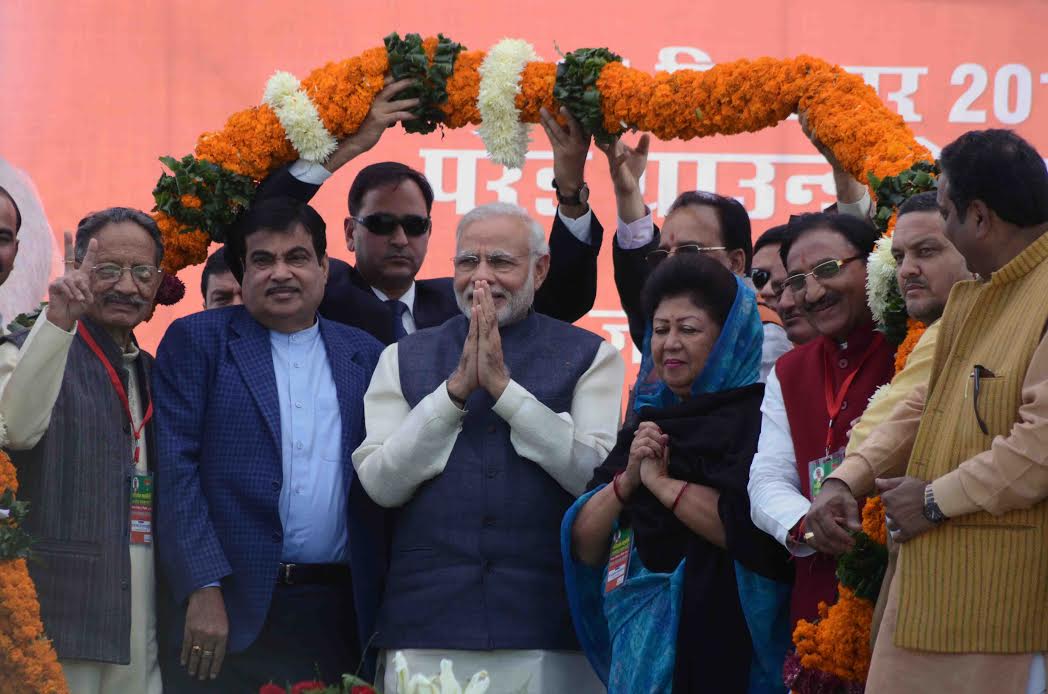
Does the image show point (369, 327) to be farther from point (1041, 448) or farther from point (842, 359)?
point (1041, 448)

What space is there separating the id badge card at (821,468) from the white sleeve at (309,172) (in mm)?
2017

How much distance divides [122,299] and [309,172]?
2.90 feet

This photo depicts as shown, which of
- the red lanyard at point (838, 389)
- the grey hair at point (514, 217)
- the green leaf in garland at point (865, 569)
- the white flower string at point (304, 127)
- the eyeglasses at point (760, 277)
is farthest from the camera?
the eyeglasses at point (760, 277)

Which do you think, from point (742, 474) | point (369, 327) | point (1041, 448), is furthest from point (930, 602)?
point (369, 327)

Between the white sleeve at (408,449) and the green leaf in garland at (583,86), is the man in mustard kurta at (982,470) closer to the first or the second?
the white sleeve at (408,449)

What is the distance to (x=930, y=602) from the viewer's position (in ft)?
10.5

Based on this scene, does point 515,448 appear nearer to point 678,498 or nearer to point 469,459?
point 469,459

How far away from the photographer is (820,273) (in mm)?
4125

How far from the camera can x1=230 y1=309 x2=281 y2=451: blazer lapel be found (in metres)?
4.53

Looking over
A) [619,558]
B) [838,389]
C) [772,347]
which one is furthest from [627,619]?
[772,347]

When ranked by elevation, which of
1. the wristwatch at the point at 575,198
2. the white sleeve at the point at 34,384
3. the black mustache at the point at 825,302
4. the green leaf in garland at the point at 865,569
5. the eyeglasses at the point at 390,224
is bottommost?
the green leaf in garland at the point at 865,569

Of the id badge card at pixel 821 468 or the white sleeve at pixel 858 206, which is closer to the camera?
the id badge card at pixel 821 468

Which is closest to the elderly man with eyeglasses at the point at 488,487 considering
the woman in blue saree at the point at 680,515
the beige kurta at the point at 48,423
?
the woman in blue saree at the point at 680,515

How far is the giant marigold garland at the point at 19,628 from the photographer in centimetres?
402
